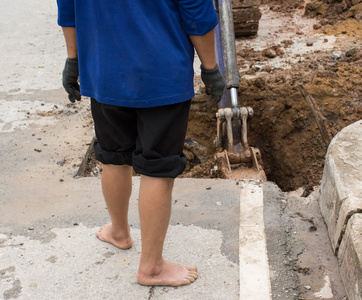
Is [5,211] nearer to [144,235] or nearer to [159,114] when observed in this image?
[144,235]

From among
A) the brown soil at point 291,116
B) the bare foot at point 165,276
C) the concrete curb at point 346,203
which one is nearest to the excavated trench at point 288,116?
the brown soil at point 291,116

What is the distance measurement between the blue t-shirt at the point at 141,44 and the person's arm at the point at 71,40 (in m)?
0.19

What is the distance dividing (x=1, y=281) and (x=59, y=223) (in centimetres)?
55

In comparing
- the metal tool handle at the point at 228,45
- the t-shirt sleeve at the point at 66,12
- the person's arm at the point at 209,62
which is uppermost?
the t-shirt sleeve at the point at 66,12

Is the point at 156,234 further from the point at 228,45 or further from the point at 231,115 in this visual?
the point at 228,45

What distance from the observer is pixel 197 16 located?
5.69ft

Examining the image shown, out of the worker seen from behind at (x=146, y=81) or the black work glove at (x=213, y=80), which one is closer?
the worker seen from behind at (x=146, y=81)

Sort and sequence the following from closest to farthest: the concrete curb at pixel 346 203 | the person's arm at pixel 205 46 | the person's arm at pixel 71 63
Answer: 1. the person's arm at pixel 205 46
2. the concrete curb at pixel 346 203
3. the person's arm at pixel 71 63

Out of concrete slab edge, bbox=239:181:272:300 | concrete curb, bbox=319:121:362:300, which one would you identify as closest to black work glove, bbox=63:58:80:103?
concrete slab edge, bbox=239:181:272:300

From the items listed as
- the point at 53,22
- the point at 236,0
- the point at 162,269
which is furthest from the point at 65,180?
the point at 53,22

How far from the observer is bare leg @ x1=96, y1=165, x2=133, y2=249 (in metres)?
2.18

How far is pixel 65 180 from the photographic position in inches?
125

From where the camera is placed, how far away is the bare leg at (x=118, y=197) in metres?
2.18

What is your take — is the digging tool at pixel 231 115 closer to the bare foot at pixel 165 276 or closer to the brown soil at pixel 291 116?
the brown soil at pixel 291 116
